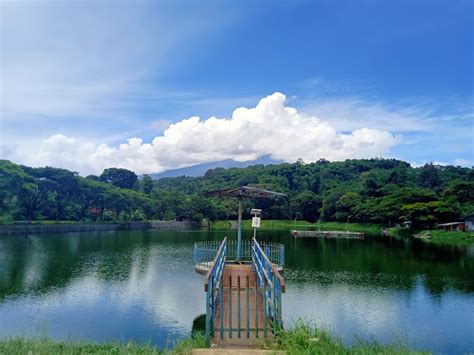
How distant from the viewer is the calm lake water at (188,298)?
10.9 m

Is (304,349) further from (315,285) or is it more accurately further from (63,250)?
(63,250)

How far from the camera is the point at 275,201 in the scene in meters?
78.6

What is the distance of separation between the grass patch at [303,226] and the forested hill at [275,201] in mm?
1446

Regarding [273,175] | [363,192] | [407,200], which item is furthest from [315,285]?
[273,175]

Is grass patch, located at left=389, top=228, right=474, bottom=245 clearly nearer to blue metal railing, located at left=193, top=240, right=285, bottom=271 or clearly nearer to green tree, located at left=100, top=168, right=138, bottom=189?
blue metal railing, located at left=193, top=240, right=285, bottom=271

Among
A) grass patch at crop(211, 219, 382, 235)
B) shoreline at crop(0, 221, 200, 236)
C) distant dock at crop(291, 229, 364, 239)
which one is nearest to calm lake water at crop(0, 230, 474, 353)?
shoreline at crop(0, 221, 200, 236)

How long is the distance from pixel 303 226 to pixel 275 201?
849 centimetres

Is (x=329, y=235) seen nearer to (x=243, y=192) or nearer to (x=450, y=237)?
(x=450, y=237)

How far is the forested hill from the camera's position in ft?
162

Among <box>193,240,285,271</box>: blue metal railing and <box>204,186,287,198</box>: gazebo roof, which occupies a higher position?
<box>204,186,287,198</box>: gazebo roof

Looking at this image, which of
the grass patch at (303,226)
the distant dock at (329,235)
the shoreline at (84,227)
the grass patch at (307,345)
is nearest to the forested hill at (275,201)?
the grass patch at (303,226)

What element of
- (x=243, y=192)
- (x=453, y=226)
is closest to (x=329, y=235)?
(x=453, y=226)

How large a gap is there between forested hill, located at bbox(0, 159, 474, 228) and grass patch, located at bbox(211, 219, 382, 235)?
4.74ft

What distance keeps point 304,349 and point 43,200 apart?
54.8 metres
